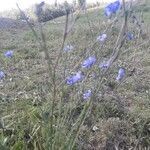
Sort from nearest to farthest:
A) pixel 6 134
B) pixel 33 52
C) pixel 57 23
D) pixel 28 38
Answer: pixel 6 134, pixel 33 52, pixel 28 38, pixel 57 23

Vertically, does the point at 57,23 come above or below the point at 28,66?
below

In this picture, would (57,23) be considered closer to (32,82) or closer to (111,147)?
(32,82)

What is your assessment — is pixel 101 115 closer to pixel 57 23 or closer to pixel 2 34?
pixel 2 34

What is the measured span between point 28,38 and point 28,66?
7.10 ft

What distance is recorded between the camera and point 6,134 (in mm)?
3385

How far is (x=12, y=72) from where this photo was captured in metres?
5.34

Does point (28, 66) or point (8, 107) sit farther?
point (28, 66)

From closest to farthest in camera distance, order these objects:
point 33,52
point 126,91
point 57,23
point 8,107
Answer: point 8,107 < point 126,91 < point 33,52 < point 57,23

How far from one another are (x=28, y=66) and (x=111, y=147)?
7.76ft

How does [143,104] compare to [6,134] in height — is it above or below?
below

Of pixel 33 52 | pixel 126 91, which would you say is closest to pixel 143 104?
pixel 126 91

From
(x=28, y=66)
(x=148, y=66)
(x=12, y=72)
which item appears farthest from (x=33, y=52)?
(x=148, y=66)

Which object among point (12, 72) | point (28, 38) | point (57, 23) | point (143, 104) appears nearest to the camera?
point (143, 104)

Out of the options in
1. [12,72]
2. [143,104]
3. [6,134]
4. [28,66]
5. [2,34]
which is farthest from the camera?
[2,34]
